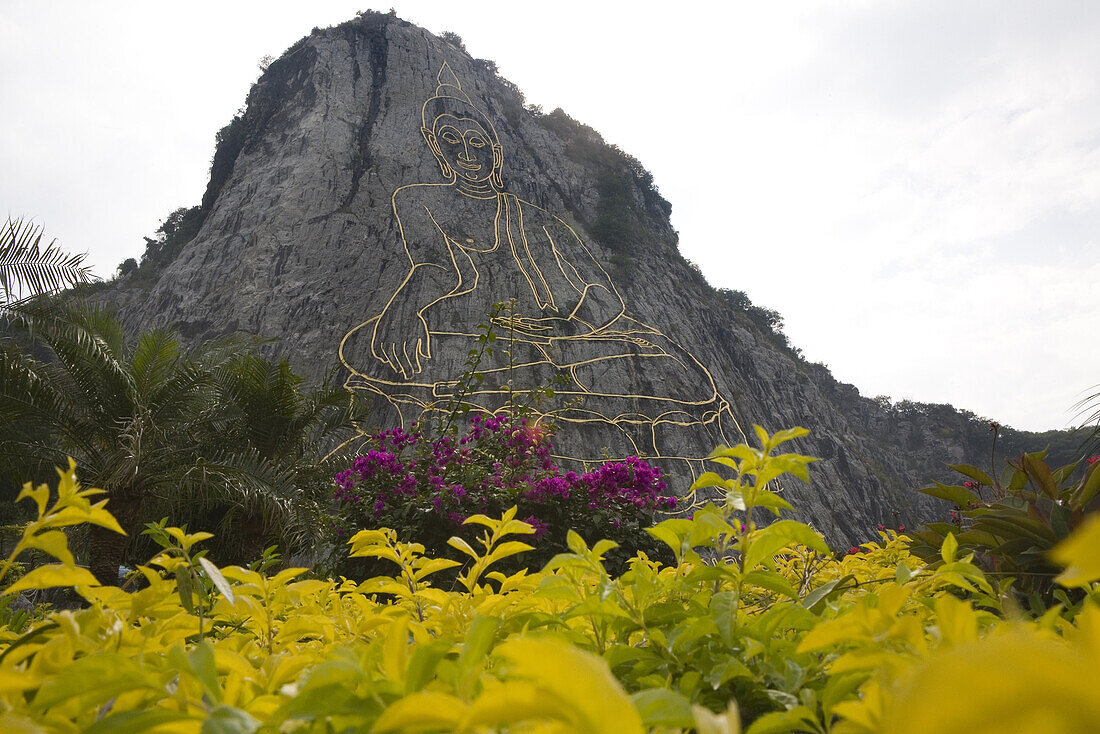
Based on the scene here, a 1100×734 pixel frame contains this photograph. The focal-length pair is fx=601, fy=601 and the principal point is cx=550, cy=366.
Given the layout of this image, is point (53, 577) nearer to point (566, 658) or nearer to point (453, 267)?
point (566, 658)

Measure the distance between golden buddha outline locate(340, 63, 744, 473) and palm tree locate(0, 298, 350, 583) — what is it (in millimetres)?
3439

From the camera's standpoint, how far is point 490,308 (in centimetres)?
1370

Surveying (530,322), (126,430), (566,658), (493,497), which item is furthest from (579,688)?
(530,322)

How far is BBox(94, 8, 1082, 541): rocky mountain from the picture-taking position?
1220 cm

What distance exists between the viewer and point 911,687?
0.19 m

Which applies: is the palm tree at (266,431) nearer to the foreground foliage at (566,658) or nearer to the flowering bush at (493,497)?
the flowering bush at (493,497)

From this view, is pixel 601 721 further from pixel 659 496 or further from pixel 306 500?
pixel 306 500

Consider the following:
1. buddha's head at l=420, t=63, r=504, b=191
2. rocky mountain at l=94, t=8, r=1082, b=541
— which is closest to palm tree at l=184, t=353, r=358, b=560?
rocky mountain at l=94, t=8, r=1082, b=541

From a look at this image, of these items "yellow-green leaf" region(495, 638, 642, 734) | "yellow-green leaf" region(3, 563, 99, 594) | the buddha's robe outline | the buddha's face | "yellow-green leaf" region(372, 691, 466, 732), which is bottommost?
"yellow-green leaf" region(3, 563, 99, 594)

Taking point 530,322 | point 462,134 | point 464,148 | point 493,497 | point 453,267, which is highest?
point 462,134

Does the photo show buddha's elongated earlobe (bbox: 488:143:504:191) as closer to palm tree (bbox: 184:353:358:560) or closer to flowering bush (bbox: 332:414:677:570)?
palm tree (bbox: 184:353:358:560)

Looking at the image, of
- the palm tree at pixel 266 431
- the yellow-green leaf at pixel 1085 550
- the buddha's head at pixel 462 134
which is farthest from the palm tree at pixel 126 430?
the buddha's head at pixel 462 134

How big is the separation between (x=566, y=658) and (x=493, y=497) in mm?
3082

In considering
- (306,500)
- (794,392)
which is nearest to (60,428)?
(306,500)
